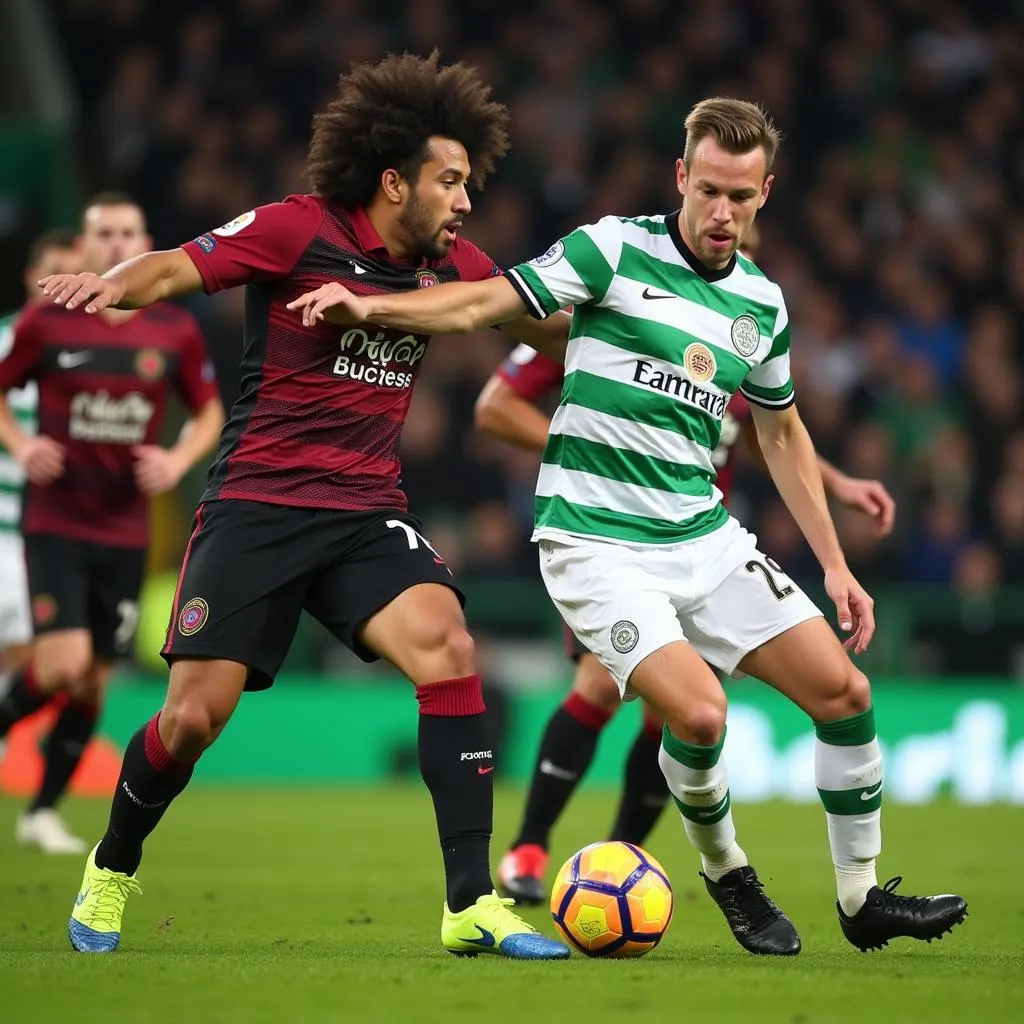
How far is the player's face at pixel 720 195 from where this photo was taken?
5.24 m

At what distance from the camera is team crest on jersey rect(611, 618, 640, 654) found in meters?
5.08

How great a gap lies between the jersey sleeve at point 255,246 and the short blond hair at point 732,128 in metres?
1.09

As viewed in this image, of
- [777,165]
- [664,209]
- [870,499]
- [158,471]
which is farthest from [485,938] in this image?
[777,165]

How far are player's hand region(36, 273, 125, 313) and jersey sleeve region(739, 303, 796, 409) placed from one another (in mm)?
1898

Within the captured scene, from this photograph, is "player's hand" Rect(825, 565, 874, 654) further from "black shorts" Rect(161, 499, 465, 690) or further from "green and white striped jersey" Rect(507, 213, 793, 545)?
"black shorts" Rect(161, 499, 465, 690)

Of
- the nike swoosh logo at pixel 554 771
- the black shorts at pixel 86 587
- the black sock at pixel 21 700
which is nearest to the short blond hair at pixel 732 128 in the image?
the nike swoosh logo at pixel 554 771

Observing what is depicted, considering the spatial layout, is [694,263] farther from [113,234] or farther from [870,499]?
[113,234]

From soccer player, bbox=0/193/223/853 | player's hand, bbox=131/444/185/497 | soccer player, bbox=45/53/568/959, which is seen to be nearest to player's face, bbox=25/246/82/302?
soccer player, bbox=0/193/223/853

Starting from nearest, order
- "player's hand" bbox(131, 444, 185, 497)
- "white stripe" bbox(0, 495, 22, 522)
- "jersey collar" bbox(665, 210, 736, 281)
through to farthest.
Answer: "jersey collar" bbox(665, 210, 736, 281) < "player's hand" bbox(131, 444, 185, 497) < "white stripe" bbox(0, 495, 22, 522)

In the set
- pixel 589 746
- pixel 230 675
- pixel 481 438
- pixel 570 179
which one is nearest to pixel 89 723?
pixel 589 746

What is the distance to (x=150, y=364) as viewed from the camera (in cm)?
859

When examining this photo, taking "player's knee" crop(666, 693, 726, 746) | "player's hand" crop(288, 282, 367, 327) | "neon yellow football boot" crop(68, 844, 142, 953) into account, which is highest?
"player's hand" crop(288, 282, 367, 327)

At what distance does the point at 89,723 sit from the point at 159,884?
173 centimetres

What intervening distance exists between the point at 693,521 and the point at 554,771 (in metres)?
1.92
